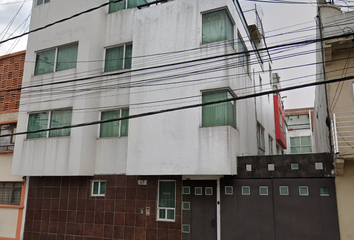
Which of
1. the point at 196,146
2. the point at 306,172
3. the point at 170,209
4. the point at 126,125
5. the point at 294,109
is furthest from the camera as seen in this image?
the point at 294,109

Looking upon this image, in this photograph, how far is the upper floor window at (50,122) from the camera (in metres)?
12.0

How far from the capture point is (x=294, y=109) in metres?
34.0

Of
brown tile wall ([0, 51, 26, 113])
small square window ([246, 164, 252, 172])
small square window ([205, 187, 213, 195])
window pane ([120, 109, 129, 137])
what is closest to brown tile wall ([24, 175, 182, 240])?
small square window ([205, 187, 213, 195])

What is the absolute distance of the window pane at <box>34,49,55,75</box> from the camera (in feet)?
42.8

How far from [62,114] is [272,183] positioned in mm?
8391

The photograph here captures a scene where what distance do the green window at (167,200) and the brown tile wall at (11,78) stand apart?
8166 millimetres

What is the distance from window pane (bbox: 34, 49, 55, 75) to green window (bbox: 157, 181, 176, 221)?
7040 millimetres

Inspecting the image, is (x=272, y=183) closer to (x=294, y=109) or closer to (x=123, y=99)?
(x=123, y=99)

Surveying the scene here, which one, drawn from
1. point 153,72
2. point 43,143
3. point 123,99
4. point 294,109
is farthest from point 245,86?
point 294,109

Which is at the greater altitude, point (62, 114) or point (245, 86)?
point (245, 86)

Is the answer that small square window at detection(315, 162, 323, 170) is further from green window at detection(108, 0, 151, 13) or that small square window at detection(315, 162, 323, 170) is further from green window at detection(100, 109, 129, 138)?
green window at detection(108, 0, 151, 13)

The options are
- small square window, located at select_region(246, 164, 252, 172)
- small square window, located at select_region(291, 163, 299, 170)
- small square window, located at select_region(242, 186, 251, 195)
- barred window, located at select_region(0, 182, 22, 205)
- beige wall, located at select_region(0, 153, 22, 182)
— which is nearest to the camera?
small square window, located at select_region(291, 163, 299, 170)

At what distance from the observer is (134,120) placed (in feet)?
35.2

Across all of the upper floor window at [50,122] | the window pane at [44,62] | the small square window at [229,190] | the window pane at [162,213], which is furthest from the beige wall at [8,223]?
the small square window at [229,190]
